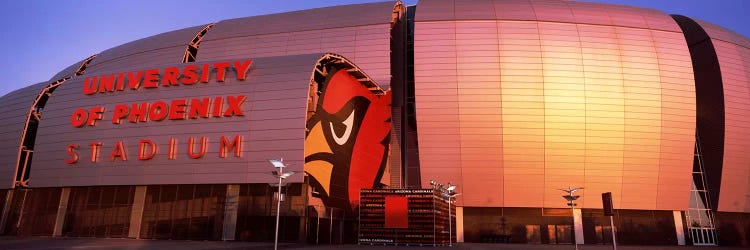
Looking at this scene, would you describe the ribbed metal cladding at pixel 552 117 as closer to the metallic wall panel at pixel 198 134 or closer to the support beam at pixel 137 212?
the metallic wall panel at pixel 198 134

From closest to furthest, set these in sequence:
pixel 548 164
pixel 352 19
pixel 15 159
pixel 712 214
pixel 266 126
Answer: pixel 266 126
pixel 15 159
pixel 548 164
pixel 712 214
pixel 352 19

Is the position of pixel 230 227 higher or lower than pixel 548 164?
lower

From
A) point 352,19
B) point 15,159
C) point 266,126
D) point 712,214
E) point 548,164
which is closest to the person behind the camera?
point 266,126

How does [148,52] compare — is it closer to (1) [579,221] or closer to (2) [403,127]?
(2) [403,127]

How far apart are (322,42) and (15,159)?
105 ft

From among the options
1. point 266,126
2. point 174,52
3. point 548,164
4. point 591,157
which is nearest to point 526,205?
point 548,164

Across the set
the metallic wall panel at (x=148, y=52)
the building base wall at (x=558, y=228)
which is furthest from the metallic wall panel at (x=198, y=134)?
the building base wall at (x=558, y=228)

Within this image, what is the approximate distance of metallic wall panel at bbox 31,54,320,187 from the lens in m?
36.6

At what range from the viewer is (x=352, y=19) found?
2245 inches

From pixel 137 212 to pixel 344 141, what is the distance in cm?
1785

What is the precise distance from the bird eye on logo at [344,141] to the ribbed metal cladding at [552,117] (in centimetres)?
524

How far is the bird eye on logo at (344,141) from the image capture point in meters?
37.8

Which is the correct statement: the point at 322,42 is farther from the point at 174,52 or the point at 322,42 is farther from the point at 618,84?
the point at 618,84

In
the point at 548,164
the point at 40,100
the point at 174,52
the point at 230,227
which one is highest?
the point at 174,52
